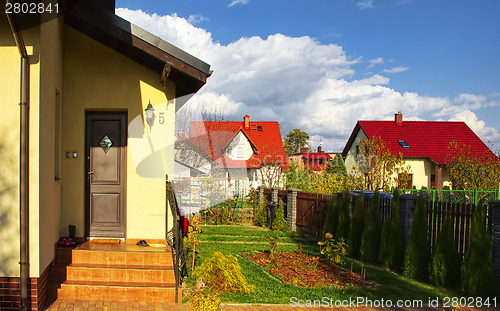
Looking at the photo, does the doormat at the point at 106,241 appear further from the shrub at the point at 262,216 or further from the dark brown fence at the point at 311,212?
the shrub at the point at 262,216

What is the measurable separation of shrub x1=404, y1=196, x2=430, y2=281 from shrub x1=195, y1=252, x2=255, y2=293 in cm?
339

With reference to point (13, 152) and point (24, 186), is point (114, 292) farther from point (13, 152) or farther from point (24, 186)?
point (13, 152)

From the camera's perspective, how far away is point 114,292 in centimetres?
531

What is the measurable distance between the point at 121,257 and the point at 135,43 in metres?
3.41

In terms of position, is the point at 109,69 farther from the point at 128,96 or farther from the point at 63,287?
the point at 63,287

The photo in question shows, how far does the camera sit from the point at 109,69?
6.57 meters

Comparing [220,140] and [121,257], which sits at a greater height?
[220,140]

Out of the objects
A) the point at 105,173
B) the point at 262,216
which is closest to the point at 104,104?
the point at 105,173

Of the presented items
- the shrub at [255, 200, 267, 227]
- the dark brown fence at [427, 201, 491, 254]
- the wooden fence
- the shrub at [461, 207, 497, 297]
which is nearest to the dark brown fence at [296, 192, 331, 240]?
the wooden fence

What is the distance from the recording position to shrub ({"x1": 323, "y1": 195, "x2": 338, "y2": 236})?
34.2 feet

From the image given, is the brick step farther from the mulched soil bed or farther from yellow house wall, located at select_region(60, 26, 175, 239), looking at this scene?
the mulched soil bed

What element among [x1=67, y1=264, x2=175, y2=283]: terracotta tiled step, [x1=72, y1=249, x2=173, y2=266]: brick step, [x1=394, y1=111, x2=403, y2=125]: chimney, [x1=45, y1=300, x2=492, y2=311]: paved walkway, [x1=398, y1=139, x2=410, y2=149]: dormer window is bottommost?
[x1=45, y1=300, x2=492, y2=311]: paved walkway

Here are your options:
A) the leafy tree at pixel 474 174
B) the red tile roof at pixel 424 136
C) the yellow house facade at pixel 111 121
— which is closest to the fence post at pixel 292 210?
the yellow house facade at pixel 111 121

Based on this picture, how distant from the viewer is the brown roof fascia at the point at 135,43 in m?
5.91
